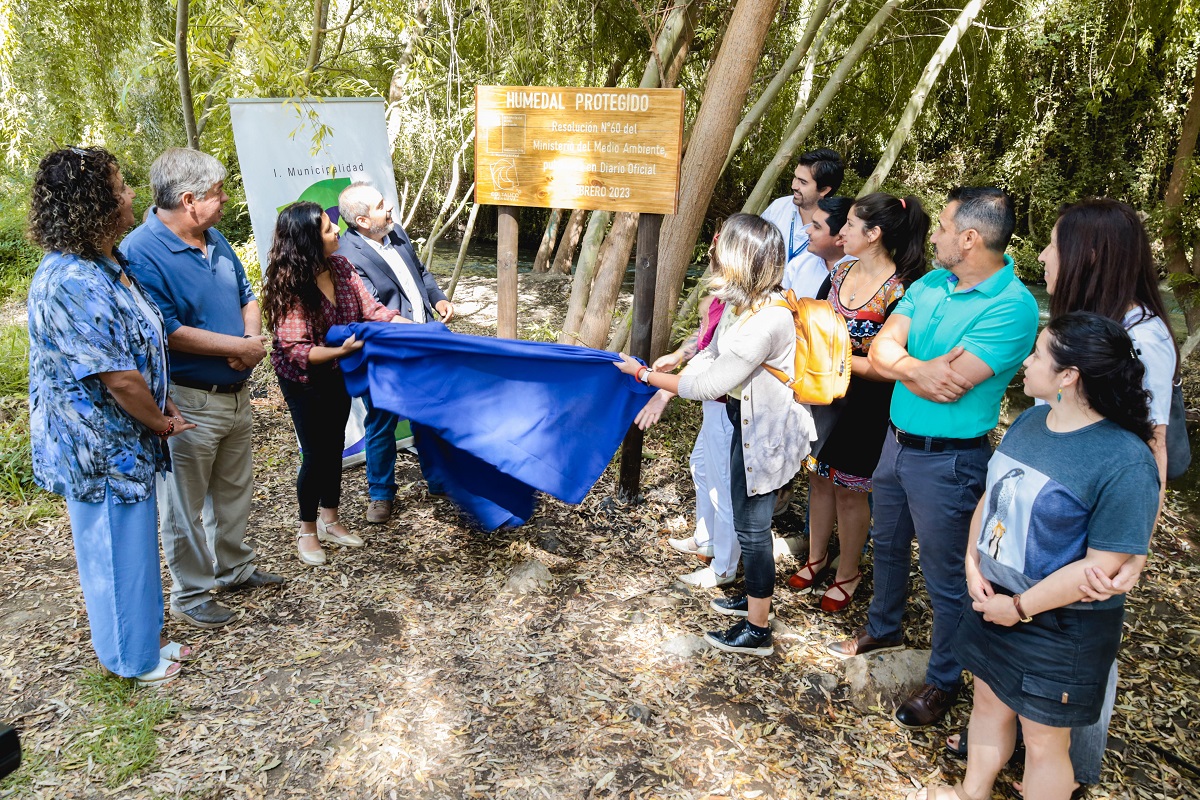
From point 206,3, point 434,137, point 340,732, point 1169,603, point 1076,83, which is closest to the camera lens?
point 340,732

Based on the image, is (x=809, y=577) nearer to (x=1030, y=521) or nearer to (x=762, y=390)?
(x=762, y=390)

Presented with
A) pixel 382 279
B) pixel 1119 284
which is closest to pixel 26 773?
pixel 382 279

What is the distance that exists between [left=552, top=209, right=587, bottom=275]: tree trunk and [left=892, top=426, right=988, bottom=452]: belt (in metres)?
8.70

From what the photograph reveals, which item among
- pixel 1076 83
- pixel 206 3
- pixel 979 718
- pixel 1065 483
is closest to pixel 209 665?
pixel 979 718

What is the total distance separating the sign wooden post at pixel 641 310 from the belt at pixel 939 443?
5.04 feet

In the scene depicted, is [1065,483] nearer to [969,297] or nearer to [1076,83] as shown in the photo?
[969,297]

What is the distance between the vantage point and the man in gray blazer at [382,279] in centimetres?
387

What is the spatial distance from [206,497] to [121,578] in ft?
2.16

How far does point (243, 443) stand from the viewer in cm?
333

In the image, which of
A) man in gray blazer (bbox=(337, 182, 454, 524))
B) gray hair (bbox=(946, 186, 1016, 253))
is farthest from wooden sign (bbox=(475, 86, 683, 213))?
gray hair (bbox=(946, 186, 1016, 253))

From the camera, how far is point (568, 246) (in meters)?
11.3

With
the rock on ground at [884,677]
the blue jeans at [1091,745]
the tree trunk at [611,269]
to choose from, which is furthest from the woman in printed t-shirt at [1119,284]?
the tree trunk at [611,269]

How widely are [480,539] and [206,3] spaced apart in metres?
3.74

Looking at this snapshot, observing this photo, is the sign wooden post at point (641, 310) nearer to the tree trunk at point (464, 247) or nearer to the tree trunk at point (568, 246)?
the tree trunk at point (464, 247)
